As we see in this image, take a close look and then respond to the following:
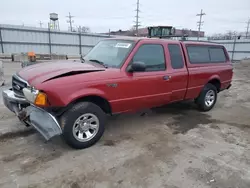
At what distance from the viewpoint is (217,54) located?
5.90 meters

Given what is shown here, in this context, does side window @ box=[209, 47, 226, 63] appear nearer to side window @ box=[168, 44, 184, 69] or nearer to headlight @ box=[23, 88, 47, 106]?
side window @ box=[168, 44, 184, 69]

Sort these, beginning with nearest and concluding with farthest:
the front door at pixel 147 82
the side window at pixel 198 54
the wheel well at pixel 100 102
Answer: the wheel well at pixel 100 102 < the front door at pixel 147 82 < the side window at pixel 198 54

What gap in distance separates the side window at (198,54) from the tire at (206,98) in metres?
0.77

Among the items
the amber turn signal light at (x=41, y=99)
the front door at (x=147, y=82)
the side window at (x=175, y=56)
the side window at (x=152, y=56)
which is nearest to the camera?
the amber turn signal light at (x=41, y=99)

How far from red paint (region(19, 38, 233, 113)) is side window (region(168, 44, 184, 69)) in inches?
3.9

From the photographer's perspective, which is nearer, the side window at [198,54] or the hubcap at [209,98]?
the side window at [198,54]

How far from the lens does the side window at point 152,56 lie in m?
3.98

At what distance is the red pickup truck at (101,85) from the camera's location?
3.08 meters

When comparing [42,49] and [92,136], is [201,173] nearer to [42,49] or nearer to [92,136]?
[92,136]

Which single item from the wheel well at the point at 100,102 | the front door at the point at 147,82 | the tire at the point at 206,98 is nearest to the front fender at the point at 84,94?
the wheel well at the point at 100,102

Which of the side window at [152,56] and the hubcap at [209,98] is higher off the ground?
the side window at [152,56]

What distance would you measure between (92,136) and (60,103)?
88 cm

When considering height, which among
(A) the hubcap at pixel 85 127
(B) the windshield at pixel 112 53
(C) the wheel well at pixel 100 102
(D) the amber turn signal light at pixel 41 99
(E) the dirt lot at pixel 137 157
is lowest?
(E) the dirt lot at pixel 137 157

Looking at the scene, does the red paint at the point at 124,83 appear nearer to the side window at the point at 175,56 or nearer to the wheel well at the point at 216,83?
the side window at the point at 175,56
